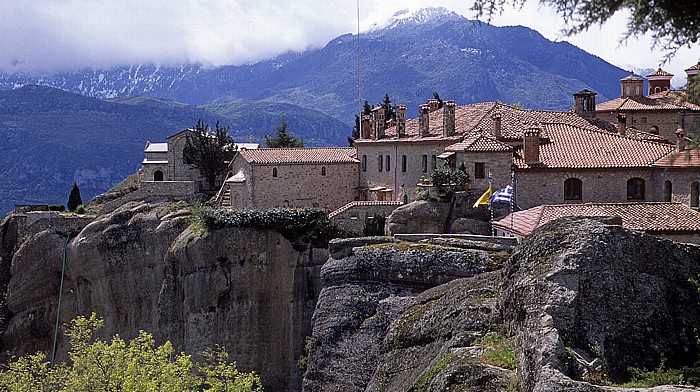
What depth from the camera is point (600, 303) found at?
12.2 metres

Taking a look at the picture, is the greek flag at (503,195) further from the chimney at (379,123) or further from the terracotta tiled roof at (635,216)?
the chimney at (379,123)

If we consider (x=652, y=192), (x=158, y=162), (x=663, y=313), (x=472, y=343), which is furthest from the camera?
(x=158, y=162)

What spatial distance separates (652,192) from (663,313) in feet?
91.9

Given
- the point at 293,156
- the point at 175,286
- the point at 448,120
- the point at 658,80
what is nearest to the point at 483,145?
the point at 448,120

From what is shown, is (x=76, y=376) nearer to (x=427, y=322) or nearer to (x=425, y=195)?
(x=427, y=322)

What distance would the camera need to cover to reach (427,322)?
16.3m

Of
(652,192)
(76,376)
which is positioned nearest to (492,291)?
(76,376)

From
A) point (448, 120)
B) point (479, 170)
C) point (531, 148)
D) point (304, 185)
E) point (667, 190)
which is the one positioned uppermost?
point (448, 120)

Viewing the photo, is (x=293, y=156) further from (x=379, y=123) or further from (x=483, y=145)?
(x=483, y=145)

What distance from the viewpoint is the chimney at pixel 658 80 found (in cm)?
6581

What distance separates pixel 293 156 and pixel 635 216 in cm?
2858

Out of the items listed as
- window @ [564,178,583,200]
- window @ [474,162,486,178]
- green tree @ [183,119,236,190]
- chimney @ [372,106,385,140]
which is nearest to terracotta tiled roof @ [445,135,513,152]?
window @ [474,162,486,178]

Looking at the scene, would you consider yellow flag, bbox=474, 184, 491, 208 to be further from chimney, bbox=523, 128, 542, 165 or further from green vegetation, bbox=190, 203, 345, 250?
green vegetation, bbox=190, 203, 345, 250

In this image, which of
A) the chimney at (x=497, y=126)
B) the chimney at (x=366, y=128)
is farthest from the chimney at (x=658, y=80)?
the chimney at (x=497, y=126)
